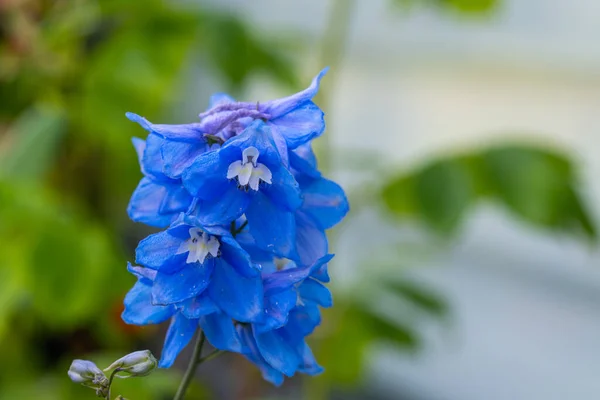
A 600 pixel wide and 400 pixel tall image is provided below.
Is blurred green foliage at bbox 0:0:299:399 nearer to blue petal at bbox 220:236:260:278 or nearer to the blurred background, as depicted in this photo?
the blurred background

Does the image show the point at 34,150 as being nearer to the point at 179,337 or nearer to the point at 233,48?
the point at 233,48

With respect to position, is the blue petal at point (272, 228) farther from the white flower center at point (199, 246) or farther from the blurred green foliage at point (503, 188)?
the blurred green foliage at point (503, 188)

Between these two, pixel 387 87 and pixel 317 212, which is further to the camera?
pixel 387 87

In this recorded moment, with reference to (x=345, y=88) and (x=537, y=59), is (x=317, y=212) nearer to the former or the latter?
(x=537, y=59)

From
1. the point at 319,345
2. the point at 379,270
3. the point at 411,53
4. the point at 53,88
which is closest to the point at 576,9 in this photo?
the point at 411,53

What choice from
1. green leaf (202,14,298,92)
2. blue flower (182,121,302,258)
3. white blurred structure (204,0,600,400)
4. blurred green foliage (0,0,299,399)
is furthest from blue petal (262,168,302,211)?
white blurred structure (204,0,600,400)
